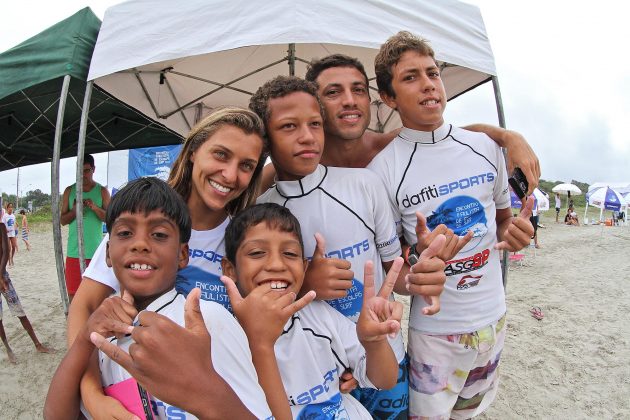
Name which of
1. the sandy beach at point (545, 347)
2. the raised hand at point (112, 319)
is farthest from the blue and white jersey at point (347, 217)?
the sandy beach at point (545, 347)

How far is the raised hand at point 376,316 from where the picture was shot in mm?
1228

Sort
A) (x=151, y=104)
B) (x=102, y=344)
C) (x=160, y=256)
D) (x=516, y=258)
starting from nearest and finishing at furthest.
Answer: (x=102, y=344)
(x=160, y=256)
(x=151, y=104)
(x=516, y=258)

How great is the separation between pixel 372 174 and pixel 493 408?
119 inches

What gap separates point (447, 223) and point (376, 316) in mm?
672

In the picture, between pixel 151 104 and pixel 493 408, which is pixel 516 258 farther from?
pixel 151 104

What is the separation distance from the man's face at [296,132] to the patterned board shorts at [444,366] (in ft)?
3.09

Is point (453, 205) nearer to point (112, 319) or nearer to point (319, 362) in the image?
point (319, 362)

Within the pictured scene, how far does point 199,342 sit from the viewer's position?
2.87 ft

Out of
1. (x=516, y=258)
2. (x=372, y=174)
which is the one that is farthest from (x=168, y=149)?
(x=516, y=258)

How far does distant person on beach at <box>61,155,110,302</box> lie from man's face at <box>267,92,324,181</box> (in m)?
3.63

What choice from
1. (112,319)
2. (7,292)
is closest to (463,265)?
(112,319)

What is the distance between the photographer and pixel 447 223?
1.73m

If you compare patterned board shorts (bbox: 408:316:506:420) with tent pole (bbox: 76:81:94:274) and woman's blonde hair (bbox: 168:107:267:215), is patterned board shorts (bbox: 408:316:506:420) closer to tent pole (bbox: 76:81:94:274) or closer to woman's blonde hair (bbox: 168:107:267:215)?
woman's blonde hair (bbox: 168:107:267:215)

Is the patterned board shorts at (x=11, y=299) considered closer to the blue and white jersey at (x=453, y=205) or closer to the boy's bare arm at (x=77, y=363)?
the boy's bare arm at (x=77, y=363)
